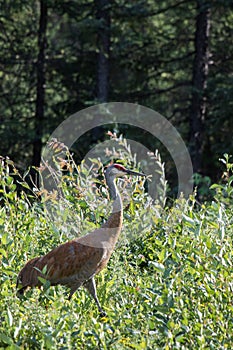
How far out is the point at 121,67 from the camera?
1823cm

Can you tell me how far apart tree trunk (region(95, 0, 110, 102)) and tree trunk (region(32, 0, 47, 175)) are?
1.61 m

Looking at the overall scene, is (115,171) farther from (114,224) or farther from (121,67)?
(121,67)

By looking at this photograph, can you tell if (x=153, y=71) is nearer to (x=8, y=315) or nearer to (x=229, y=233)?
(x=229, y=233)

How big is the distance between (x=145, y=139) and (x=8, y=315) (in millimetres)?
12488

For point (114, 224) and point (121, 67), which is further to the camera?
point (121, 67)

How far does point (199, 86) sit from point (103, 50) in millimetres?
2331

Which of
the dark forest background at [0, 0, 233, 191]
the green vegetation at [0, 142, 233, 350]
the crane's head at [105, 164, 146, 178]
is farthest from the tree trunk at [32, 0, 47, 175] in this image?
the crane's head at [105, 164, 146, 178]

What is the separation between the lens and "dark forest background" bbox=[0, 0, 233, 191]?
16.5 m

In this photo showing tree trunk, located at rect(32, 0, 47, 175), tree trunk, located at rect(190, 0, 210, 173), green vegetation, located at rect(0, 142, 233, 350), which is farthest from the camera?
tree trunk, located at rect(32, 0, 47, 175)

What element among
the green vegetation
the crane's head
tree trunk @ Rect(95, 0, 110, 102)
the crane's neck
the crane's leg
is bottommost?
the crane's leg

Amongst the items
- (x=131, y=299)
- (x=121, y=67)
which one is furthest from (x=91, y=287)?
(x=121, y=67)

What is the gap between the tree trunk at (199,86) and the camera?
16406 millimetres

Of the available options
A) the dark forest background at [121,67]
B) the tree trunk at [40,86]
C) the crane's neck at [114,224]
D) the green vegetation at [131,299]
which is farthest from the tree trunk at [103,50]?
the crane's neck at [114,224]

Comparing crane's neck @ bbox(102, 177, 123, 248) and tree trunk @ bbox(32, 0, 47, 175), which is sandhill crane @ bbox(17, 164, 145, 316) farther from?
tree trunk @ bbox(32, 0, 47, 175)
